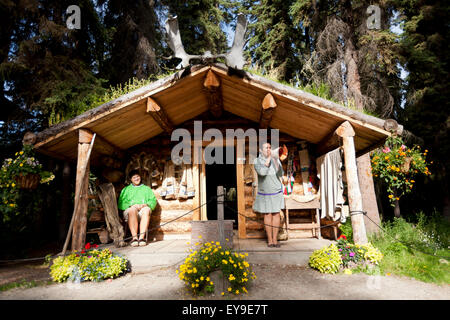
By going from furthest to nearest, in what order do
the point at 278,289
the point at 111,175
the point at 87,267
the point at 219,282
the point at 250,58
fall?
1. the point at 250,58
2. the point at 111,175
3. the point at 87,267
4. the point at 278,289
5. the point at 219,282

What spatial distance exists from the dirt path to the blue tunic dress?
4.38ft

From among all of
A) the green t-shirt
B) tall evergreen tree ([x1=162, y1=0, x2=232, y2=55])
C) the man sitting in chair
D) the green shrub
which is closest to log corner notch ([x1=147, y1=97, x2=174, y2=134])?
the man sitting in chair

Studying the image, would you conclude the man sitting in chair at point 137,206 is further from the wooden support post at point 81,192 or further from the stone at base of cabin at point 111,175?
the wooden support post at point 81,192

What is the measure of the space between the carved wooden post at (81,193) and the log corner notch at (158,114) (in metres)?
1.28

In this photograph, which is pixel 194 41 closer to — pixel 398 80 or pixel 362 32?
pixel 362 32

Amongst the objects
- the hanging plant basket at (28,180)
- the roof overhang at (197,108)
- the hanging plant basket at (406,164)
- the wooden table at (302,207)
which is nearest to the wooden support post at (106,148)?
the roof overhang at (197,108)

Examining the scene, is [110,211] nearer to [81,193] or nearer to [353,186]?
[81,193]

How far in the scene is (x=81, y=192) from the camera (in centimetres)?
450

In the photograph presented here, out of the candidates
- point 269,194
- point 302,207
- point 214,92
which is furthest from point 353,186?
point 214,92

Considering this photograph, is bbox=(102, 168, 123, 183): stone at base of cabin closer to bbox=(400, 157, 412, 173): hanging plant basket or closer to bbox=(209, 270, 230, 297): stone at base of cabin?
bbox=(209, 270, 230, 297): stone at base of cabin

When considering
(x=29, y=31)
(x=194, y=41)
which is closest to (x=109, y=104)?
(x=29, y=31)

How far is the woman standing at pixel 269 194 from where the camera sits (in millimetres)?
5070

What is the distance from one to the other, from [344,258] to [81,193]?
4822 mm

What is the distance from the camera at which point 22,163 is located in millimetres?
4367
